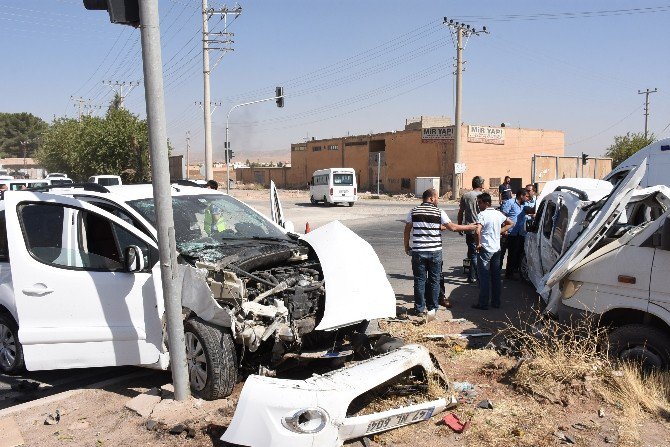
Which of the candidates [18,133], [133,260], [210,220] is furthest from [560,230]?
[18,133]

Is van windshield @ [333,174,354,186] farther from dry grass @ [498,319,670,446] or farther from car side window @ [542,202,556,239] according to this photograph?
dry grass @ [498,319,670,446]

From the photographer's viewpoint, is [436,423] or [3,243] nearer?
[436,423]

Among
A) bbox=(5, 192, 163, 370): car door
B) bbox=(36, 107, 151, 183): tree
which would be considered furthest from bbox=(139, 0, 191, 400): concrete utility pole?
bbox=(36, 107, 151, 183): tree

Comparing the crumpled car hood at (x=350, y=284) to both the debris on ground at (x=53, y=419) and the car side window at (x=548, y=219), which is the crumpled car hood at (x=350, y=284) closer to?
the debris on ground at (x=53, y=419)

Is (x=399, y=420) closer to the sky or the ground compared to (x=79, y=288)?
closer to the ground

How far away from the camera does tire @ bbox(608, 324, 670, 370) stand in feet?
15.5

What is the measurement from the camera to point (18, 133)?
105750mm

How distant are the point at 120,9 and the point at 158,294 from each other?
2.29 meters

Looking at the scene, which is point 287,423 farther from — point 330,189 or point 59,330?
point 330,189

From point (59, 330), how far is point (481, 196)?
5820 mm

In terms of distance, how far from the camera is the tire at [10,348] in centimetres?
553

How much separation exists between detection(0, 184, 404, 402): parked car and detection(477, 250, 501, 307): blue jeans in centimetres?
277

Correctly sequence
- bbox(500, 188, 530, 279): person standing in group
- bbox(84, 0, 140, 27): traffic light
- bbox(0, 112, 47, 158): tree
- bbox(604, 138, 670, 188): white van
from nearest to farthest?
1. bbox(84, 0, 140, 27): traffic light
2. bbox(604, 138, 670, 188): white van
3. bbox(500, 188, 530, 279): person standing in group
4. bbox(0, 112, 47, 158): tree

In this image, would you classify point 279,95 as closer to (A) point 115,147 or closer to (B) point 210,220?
(A) point 115,147
